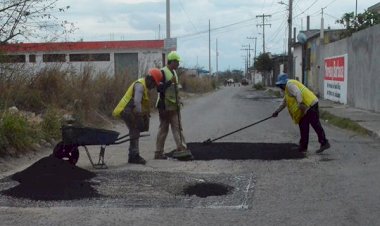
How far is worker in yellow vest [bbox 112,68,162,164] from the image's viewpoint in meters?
10.1

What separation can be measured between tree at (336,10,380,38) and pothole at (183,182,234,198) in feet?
98.2

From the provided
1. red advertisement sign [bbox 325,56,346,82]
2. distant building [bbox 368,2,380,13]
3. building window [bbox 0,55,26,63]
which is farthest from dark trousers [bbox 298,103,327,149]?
distant building [bbox 368,2,380,13]

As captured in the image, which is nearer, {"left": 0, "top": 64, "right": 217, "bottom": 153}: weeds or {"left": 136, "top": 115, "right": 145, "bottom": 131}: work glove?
{"left": 136, "top": 115, "right": 145, "bottom": 131}: work glove

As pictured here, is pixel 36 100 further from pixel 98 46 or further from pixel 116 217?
pixel 98 46

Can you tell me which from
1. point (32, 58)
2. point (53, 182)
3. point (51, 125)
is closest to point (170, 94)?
point (53, 182)

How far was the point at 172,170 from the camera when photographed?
967 cm

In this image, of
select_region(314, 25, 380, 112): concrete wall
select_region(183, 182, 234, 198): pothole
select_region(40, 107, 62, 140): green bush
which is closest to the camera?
select_region(183, 182, 234, 198): pothole

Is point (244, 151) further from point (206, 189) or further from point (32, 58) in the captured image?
point (32, 58)

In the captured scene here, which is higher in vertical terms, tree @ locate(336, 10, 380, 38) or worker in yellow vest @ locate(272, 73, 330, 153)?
tree @ locate(336, 10, 380, 38)

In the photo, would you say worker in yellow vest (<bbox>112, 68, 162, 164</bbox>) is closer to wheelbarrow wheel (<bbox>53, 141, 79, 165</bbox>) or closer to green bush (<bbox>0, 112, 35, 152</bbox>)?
wheelbarrow wheel (<bbox>53, 141, 79, 165</bbox>)

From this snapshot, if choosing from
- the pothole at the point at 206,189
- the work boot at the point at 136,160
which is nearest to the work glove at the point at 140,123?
the work boot at the point at 136,160

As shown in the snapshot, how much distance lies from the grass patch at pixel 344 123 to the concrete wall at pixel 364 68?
70.0 inches

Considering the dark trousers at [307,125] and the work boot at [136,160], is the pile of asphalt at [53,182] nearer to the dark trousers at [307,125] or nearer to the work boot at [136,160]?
the work boot at [136,160]

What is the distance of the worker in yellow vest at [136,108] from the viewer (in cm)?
1010
